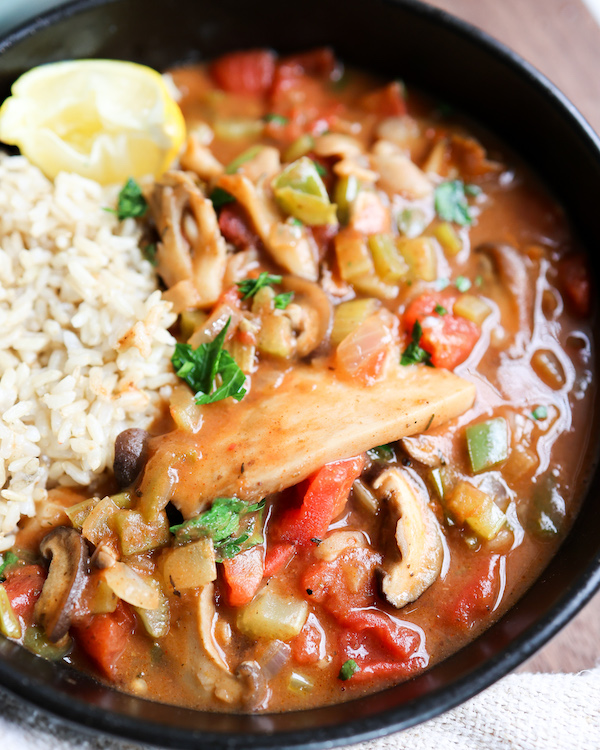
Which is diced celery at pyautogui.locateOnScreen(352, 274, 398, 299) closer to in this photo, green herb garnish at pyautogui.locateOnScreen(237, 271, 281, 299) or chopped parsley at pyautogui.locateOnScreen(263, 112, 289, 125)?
green herb garnish at pyautogui.locateOnScreen(237, 271, 281, 299)

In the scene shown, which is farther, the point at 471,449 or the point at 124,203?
the point at 124,203

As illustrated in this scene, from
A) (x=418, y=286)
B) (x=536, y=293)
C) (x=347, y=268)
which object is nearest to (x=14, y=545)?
(x=347, y=268)

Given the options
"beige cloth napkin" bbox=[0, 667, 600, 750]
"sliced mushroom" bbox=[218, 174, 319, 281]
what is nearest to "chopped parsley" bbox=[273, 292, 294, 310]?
"sliced mushroom" bbox=[218, 174, 319, 281]

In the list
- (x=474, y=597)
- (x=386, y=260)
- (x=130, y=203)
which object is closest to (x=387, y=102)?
(x=386, y=260)

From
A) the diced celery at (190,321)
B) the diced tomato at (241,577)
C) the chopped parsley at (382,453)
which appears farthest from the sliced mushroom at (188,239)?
the diced tomato at (241,577)

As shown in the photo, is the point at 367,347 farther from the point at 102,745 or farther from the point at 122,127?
the point at 102,745

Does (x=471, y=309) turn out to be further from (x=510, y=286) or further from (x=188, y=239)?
(x=188, y=239)
